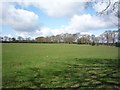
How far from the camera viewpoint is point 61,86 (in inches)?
343

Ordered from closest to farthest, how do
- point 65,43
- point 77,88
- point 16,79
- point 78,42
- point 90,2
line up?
point 77,88 < point 16,79 < point 90,2 < point 65,43 < point 78,42

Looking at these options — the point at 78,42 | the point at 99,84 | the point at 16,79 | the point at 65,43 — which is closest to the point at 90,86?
the point at 99,84

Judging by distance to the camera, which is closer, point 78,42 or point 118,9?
point 118,9

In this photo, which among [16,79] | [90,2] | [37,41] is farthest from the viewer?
[37,41]

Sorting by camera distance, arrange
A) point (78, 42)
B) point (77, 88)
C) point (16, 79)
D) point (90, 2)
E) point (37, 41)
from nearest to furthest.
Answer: point (77, 88)
point (16, 79)
point (90, 2)
point (37, 41)
point (78, 42)

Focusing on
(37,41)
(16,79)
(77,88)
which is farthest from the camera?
(37,41)

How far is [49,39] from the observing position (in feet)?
248

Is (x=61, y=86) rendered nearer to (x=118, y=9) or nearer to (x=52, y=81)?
(x=52, y=81)

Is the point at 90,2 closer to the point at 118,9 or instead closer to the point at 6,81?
the point at 118,9

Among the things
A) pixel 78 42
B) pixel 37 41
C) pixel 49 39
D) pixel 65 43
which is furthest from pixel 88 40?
pixel 37 41

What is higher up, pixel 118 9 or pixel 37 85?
pixel 118 9

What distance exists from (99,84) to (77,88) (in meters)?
1.27

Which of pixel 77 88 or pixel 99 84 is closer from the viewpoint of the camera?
pixel 77 88

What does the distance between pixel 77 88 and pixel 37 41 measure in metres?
61.3
